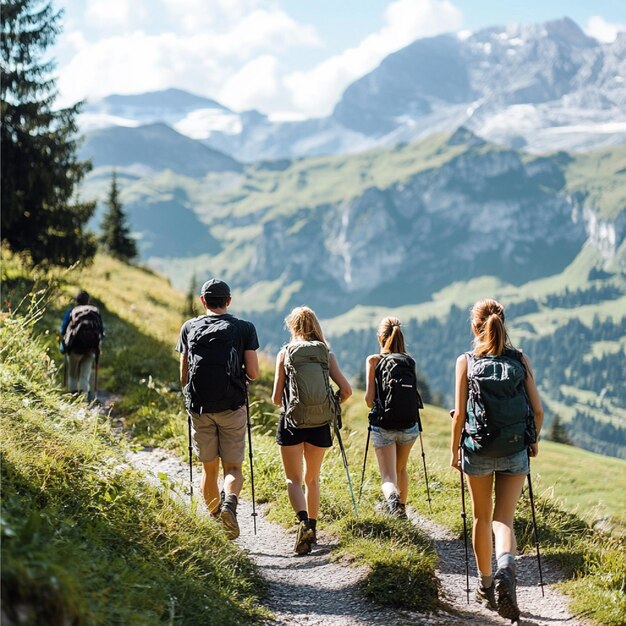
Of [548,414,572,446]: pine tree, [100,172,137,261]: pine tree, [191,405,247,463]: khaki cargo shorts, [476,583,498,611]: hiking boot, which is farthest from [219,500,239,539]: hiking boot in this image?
[548,414,572,446]: pine tree

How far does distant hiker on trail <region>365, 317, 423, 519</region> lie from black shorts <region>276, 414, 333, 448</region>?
1.06 m

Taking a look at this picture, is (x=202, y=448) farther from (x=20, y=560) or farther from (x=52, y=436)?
(x=20, y=560)

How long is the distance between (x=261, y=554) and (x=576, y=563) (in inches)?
154

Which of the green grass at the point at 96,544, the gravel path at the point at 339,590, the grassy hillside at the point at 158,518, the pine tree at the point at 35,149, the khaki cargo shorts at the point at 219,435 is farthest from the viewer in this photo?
the pine tree at the point at 35,149

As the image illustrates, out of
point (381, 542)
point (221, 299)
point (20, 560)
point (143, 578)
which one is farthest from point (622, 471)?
point (20, 560)

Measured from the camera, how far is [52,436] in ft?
25.4

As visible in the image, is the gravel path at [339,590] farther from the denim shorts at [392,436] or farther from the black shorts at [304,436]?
the denim shorts at [392,436]

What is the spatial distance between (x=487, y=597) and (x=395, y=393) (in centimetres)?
290

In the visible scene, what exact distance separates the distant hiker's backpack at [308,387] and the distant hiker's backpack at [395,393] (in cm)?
121

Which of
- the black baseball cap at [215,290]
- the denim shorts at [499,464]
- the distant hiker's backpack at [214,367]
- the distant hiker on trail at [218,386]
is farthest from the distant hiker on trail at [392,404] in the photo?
the denim shorts at [499,464]

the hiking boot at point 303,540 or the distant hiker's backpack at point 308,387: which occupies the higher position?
the distant hiker's backpack at point 308,387

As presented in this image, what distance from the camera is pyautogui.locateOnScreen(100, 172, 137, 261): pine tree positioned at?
5734 centimetres

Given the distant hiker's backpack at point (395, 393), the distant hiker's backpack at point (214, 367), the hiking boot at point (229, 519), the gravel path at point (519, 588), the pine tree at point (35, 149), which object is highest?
→ the pine tree at point (35, 149)

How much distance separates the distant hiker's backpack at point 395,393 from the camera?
9391 millimetres
